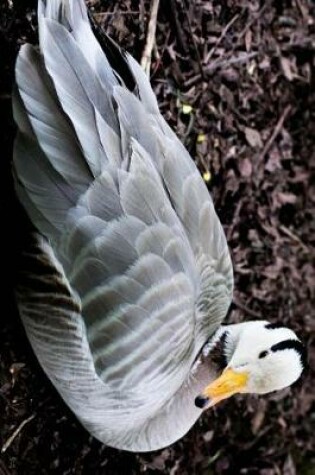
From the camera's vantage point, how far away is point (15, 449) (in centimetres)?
243

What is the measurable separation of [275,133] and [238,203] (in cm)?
32

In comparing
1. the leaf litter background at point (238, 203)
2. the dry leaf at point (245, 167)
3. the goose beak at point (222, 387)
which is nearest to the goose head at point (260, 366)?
the goose beak at point (222, 387)

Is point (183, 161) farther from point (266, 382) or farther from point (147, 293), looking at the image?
point (266, 382)

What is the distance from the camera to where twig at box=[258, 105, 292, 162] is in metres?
3.17

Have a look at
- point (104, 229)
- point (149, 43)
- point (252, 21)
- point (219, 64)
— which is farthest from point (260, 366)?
point (252, 21)

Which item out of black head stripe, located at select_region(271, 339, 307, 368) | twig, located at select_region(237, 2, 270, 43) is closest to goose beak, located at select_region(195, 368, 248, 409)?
black head stripe, located at select_region(271, 339, 307, 368)

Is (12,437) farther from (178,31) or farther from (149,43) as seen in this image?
(178,31)

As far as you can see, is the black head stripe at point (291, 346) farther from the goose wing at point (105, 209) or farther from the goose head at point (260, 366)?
the goose wing at point (105, 209)

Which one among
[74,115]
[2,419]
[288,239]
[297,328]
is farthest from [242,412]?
[74,115]

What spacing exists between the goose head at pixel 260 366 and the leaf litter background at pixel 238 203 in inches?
20.2

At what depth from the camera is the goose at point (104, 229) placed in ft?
6.14

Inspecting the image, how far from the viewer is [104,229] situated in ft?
6.13

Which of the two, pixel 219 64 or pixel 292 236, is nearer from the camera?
pixel 219 64

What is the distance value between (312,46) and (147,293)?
1718 millimetres
